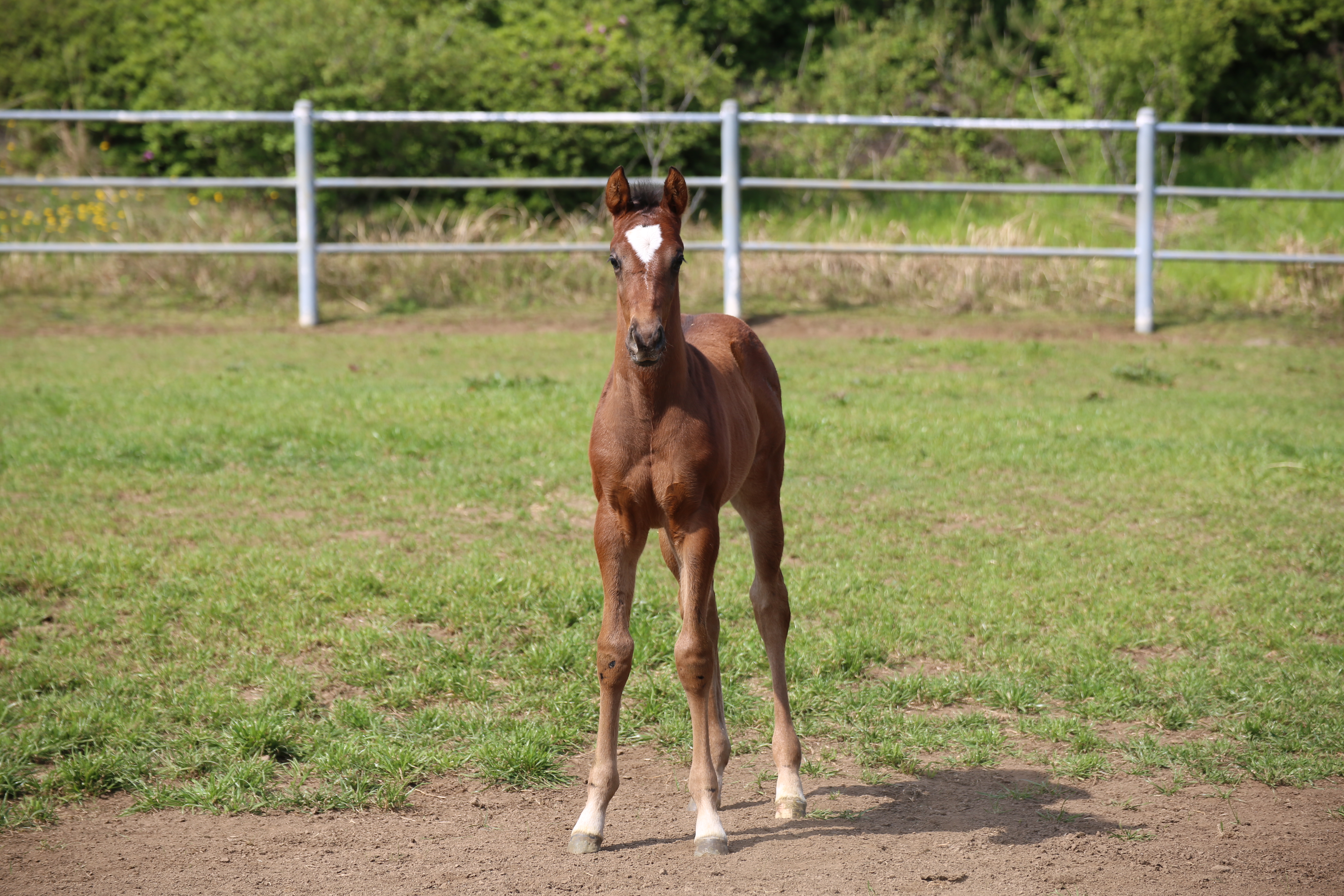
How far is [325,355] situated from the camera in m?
11.5

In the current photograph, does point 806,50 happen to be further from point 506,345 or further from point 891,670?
point 891,670

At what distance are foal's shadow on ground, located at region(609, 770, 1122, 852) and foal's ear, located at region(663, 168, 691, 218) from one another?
83.4 inches

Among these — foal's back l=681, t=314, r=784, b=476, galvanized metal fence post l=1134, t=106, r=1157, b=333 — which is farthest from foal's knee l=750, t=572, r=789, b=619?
galvanized metal fence post l=1134, t=106, r=1157, b=333

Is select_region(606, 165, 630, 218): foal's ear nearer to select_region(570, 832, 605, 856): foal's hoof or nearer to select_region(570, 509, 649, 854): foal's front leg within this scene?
select_region(570, 509, 649, 854): foal's front leg

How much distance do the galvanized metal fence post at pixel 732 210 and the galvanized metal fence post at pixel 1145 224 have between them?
4284mm

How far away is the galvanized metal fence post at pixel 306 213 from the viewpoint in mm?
12648

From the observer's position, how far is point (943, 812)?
4.28 meters

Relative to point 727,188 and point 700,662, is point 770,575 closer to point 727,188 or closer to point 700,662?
point 700,662

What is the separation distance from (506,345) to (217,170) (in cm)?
760

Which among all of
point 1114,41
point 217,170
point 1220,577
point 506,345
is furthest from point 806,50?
point 1220,577

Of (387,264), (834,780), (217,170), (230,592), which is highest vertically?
(217,170)

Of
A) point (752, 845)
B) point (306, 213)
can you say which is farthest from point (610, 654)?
point (306, 213)

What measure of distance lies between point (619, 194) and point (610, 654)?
4.92 feet

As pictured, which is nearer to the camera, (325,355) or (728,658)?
(728,658)
